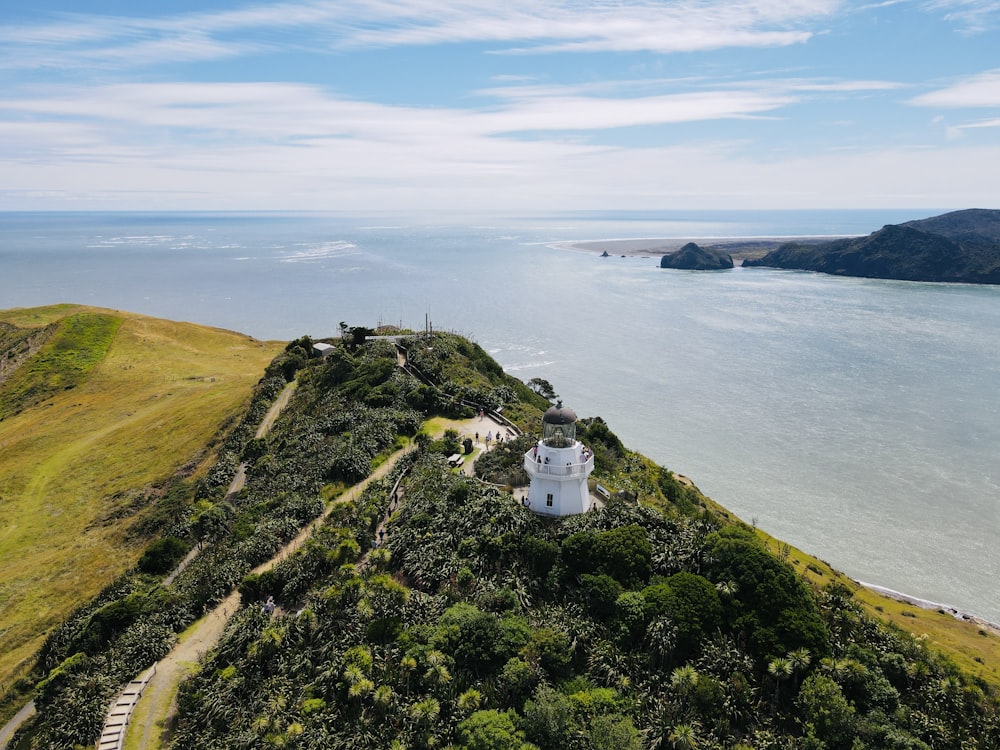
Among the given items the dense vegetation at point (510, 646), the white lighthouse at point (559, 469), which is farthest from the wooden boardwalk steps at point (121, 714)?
the white lighthouse at point (559, 469)

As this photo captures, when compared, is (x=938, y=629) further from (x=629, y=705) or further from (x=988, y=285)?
(x=988, y=285)

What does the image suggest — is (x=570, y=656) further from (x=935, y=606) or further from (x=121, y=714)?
(x=935, y=606)

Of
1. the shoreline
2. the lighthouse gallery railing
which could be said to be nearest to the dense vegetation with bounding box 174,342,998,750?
the lighthouse gallery railing

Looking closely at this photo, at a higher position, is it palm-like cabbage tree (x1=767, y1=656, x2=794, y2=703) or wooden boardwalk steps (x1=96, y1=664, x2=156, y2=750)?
palm-like cabbage tree (x1=767, y1=656, x2=794, y2=703)

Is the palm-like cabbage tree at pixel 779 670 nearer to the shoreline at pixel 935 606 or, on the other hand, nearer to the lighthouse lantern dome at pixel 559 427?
the lighthouse lantern dome at pixel 559 427

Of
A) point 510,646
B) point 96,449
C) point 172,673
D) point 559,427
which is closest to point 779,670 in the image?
point 510,646

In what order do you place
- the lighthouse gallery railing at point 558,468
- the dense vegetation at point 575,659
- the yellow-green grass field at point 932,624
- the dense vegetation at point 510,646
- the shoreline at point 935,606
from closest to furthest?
the dense vegetation at point 575,659, the dense vegetation at point 510,646, the lighthouse gallery railing at point 558,468, the yellow-green grass field at point 932,624, the shoreline at point 935,606

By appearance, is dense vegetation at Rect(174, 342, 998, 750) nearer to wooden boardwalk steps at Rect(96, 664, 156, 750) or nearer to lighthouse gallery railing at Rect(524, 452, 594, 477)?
wooden boardwalk steps at Rect(96, 664, 156, 750)
